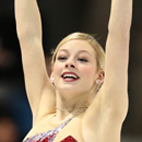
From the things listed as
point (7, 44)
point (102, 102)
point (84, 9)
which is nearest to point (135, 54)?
point (84, 9)

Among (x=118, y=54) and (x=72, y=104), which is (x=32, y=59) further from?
(x=118, y=54)

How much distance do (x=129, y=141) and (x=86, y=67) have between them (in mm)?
1248

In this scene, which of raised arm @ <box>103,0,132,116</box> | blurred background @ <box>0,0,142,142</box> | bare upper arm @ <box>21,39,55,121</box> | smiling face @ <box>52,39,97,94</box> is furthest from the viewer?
blurred background @ <box>0,0,142,142</box>

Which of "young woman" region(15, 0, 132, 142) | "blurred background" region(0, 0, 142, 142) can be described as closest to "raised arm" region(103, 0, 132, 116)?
"young woman" region(15, 0, 132, 142)

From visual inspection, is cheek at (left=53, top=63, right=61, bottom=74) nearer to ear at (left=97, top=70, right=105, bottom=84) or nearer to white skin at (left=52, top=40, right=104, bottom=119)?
white skin at (left=52, top=40, right=104, bottom=119)

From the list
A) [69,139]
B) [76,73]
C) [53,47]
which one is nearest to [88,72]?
[76,73]

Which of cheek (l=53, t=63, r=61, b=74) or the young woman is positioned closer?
the young woman

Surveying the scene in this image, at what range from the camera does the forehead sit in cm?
183

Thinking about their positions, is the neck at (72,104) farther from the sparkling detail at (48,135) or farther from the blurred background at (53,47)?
the blurred background at (53,47)

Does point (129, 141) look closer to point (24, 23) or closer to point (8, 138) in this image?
point (8, 138)

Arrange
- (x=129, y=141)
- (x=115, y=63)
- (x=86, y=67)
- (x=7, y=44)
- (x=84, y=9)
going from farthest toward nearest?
(x=7, y=44)
(x=84, y=9)
(x=129, y=141)
(x=86, y=67)
(x=115, y=63)

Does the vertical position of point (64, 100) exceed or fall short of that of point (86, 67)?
it falls short

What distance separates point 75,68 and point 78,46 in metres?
0.11

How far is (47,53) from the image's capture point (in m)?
3.26
